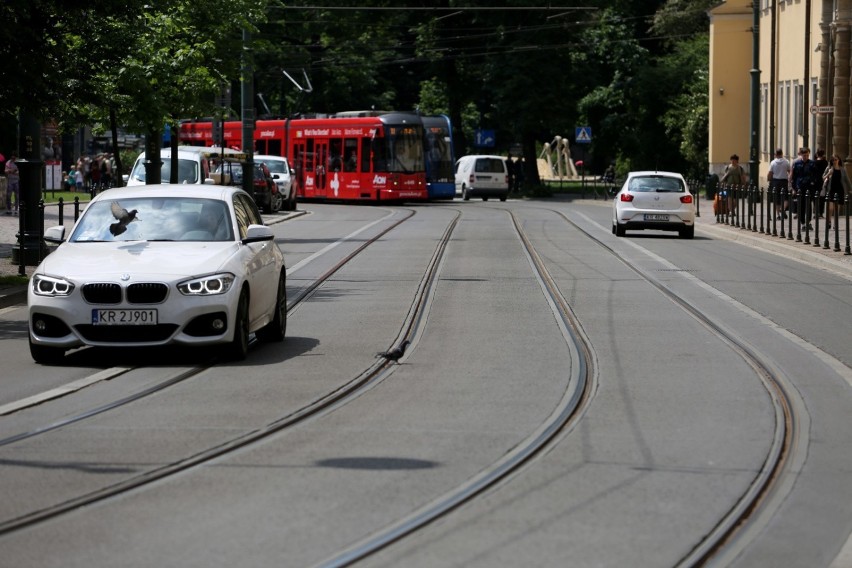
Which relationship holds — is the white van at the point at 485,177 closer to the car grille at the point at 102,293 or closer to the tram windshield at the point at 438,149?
the tram windshield at the point at 438,149

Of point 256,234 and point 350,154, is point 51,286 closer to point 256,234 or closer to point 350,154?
point 256,234

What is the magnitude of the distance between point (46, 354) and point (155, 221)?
1.65 m

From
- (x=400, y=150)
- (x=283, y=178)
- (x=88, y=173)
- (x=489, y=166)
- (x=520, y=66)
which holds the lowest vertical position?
(x=283, y=178)

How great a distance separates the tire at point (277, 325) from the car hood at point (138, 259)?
104cm

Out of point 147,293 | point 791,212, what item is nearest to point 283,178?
point 791,212

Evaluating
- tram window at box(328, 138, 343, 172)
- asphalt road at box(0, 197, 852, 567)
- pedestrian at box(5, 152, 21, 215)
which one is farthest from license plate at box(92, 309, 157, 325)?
tram window at box(328, 138, 343, 172)

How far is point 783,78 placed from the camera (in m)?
51.6

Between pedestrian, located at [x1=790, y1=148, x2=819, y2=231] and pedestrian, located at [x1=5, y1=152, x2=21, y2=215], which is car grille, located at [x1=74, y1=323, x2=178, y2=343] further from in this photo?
pedestrian, located at [x1=5, y1=152, x2=21, y2=215]

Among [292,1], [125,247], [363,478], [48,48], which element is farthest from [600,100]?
[363,478]

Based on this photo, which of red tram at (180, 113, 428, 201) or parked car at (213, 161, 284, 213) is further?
red tram at (180, 113, 428, 201)

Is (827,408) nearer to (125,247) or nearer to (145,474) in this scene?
(145,474)

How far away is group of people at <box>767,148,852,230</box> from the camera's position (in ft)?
103

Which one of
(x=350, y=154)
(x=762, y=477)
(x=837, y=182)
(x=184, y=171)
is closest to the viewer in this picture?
(x=762, y=477)

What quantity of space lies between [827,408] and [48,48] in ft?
38.1
